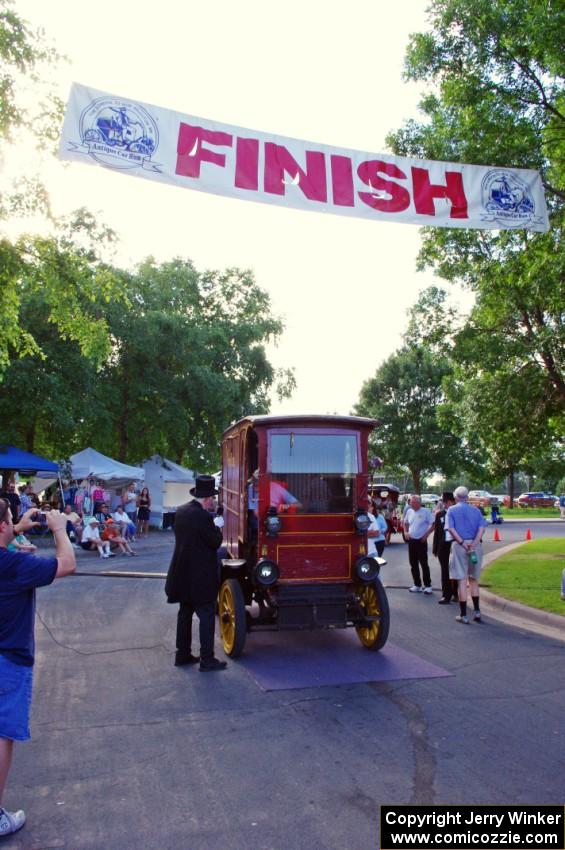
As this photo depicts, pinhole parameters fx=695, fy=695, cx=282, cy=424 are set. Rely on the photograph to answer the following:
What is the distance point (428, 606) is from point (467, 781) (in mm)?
6821

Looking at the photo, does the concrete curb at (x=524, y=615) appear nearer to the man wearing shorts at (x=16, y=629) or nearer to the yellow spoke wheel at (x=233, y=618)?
the yellow spoke wheel at (x=233, y=618)

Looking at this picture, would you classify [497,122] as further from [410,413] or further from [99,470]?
[410,413]

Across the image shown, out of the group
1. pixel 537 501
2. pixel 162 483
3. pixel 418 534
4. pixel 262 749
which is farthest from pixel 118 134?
pixel 537 501

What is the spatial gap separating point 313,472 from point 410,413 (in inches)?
1820

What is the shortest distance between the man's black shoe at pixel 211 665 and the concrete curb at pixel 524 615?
166 inches

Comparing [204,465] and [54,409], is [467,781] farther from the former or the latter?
[204,465]

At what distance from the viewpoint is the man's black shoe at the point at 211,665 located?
22.3 feet

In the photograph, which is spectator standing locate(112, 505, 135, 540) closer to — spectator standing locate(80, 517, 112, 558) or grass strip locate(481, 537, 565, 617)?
spectator standing locate(80, 517, 112, 558)

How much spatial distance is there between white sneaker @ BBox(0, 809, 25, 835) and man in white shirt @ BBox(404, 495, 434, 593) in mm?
8945

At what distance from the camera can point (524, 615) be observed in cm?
987

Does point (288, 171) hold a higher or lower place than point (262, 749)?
higher

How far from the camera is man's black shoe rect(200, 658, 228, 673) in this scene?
6789 millimetres

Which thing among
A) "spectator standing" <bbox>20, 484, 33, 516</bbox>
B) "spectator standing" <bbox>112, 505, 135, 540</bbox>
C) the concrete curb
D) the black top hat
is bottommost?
the concrete curb

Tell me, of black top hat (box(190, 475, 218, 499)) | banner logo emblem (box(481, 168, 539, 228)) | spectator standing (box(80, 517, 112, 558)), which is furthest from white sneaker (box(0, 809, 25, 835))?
spectator standing (box(80, 517, 112, 558))
